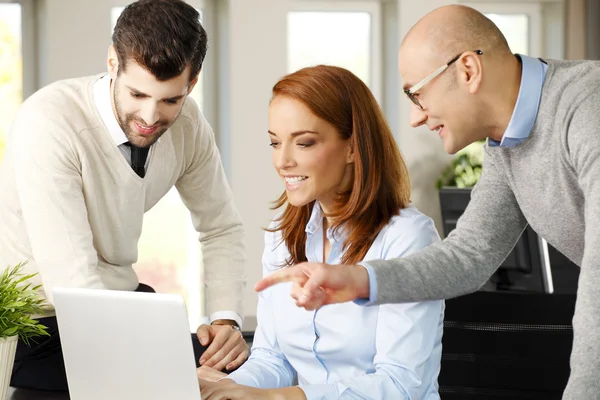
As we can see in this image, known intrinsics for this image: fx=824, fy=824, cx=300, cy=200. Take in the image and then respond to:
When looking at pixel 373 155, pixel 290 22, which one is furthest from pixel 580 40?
pixel 373 155

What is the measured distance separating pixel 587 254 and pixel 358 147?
2.49 ft

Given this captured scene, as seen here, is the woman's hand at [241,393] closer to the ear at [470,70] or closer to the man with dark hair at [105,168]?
the man with dark hair at [105,168]

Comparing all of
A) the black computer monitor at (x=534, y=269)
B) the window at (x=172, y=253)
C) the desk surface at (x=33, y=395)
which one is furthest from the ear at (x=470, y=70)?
the window at (x=172, y=253)

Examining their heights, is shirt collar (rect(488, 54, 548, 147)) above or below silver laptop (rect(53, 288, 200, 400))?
above

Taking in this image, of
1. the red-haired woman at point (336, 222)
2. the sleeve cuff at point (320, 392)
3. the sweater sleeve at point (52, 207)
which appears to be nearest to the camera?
the sleeve cuff at point (320, 392)

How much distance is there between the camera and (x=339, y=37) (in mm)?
6652

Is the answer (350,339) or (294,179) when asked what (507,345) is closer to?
(350,339)

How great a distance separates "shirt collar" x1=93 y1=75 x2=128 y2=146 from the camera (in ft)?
7.85

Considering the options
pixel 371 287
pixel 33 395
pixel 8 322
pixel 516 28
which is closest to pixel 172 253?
pixel 516 28

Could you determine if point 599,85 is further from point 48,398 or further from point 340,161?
point 48,398

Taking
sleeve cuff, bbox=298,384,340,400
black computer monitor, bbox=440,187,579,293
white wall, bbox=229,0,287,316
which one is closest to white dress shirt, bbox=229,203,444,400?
sleeve cuff, bbox=298,384,340,400

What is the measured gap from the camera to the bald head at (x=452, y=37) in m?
1.62

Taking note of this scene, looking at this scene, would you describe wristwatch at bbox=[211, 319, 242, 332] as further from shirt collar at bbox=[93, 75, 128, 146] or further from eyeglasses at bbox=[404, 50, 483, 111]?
eyeglasses at bbox=[404, 50, 483, 111]

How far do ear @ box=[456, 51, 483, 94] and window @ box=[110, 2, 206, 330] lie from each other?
494 cm
